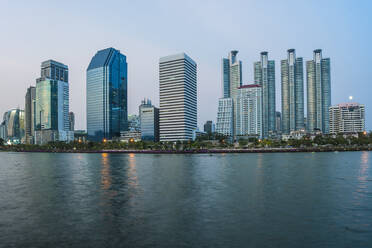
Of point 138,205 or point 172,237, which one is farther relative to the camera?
point 138,205

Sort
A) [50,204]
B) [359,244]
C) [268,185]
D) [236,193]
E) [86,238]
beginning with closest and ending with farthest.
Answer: [359,244] < [86,238] < [50,204] < [236,193] < [268,185]

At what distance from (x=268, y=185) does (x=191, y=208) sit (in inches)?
1008

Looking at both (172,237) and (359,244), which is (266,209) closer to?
(359,244)

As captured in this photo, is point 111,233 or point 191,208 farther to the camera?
point 191,208

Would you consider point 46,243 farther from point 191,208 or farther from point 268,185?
point 268,185

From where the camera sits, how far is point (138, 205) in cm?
4116

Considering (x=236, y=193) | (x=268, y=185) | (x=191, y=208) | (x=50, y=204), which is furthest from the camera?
(x=268, y=185)

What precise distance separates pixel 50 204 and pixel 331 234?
36.6m

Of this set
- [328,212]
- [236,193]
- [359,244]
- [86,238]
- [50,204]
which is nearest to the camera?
[359,244]

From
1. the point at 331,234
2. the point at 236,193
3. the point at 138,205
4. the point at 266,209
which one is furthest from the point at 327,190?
the point at 138,205

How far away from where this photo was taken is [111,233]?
2836 cm

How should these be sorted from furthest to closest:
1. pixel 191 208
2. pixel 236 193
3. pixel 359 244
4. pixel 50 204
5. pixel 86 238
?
pixel 236 193
pixel 50 204
pixel 191 208
pixel 86 238
pixel 359 244

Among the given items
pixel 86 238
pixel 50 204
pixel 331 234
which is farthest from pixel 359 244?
pixel 50 204

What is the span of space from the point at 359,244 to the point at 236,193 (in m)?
26.1
